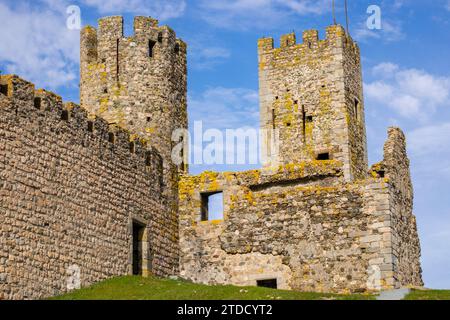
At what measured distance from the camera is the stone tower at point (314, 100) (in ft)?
104

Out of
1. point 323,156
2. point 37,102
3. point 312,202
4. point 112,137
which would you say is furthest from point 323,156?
point 37,102

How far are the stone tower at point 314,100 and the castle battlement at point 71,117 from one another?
195 inches

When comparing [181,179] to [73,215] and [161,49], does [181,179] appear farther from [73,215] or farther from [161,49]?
[73,215]

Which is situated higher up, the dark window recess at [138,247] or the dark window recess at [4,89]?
the dark window recess at [4,89]

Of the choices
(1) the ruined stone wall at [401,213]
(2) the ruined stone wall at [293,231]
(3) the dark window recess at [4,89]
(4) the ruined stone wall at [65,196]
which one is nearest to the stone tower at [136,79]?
(4) the ruined stone wall at [65,196]

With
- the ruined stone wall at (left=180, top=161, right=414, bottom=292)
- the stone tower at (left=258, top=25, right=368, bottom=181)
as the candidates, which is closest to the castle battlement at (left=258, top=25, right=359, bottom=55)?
the stone tower at (left=258, top=25, right=368, bottom=181)

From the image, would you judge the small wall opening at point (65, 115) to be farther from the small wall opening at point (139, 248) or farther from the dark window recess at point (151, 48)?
the dark window recess at point (151, 48)

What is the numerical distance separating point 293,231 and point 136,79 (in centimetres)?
647

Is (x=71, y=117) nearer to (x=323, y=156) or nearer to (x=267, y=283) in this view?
(x=267, y=283)

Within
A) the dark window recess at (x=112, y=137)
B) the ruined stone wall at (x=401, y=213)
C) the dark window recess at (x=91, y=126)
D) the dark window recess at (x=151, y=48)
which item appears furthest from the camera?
the dark window recess at (x=151, y=48)

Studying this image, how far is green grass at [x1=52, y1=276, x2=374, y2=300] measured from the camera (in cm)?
2248

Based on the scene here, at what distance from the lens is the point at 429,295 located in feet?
73.9

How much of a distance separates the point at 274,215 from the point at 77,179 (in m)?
6.35
